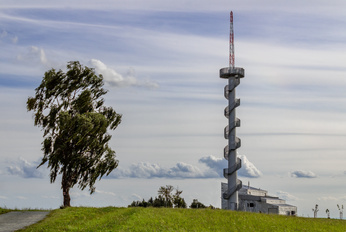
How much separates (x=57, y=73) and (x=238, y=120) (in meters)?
28.9

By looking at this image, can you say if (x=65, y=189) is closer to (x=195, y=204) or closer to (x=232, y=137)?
(x=232, y=137)

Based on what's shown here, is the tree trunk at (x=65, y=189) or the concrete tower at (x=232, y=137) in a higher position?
the concrete tower at (x=232, y=137)

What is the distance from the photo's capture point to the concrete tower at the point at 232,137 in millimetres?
64812

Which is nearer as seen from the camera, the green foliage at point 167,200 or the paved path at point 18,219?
the paved path at point 18,219

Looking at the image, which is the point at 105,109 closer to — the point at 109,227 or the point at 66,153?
the point at 66,153

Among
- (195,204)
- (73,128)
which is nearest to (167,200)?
(195,204)

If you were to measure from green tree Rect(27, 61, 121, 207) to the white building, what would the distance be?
28448 mm

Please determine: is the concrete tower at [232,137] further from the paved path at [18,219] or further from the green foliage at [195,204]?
the paved path at [18,219]

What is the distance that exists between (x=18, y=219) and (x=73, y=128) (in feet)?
42.8

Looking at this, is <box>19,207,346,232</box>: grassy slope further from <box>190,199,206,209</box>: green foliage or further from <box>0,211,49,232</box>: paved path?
<box>190,199,206,209</box>: green foliage

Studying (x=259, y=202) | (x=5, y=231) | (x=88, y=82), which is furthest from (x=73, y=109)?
(x=259, y=202)

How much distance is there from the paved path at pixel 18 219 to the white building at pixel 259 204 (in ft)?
125

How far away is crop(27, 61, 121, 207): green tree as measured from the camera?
45.8m

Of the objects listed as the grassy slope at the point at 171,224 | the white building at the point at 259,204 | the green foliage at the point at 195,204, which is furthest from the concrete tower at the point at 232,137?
the grassy slope at the point at 171,224
